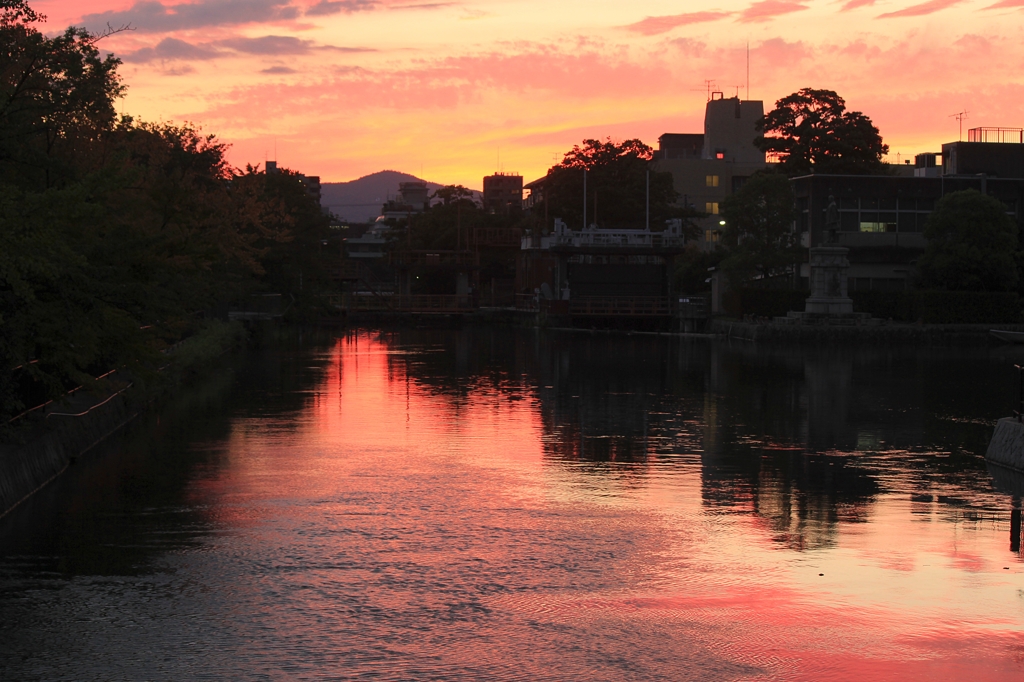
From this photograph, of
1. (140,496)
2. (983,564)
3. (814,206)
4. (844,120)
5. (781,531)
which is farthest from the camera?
(844,120)

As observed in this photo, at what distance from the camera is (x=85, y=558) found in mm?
12578

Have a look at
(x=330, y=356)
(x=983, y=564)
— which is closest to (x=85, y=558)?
(x=983, y=564)

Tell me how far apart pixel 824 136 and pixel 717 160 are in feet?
124

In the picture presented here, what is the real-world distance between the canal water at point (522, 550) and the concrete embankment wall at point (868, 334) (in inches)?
1383

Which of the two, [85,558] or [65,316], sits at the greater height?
[65,316]

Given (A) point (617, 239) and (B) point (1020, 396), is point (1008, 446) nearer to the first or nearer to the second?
(B) point (1020, 396)

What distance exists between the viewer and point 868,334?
61844 mm

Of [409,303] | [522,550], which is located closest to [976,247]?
[409,303]

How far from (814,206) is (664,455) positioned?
60701 mm

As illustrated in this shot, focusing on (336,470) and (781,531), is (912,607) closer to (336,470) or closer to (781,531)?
(781,531)

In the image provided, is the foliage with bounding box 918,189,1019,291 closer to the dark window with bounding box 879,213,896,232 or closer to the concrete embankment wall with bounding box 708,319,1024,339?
the concrete embankment wall with bounding box 708,319,1024,339

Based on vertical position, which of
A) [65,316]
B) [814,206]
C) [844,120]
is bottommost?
[65,316]

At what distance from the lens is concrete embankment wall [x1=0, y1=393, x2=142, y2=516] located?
1553 centimetres

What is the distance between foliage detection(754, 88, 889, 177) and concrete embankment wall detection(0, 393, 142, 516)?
75388 millimetres
